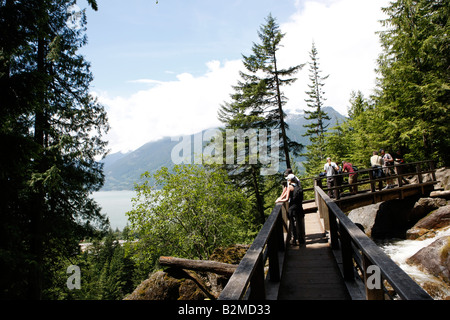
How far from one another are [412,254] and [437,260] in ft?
8.82

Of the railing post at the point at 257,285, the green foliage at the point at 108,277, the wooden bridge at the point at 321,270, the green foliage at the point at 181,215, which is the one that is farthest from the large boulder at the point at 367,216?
the green foliage at the point at 108,277

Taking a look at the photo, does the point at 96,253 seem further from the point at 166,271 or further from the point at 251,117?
the point at 166,271

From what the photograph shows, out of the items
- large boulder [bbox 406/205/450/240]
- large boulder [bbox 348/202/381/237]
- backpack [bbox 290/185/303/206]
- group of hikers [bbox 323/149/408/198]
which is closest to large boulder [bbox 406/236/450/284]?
large boulder [bbox 406/205/450/240]

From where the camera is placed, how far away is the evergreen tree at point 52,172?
32.5 feet

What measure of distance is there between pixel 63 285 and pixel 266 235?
64.5ft

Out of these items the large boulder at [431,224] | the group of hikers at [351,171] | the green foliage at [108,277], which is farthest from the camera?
the green foliage at [108,277]

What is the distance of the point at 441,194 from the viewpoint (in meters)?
15.1

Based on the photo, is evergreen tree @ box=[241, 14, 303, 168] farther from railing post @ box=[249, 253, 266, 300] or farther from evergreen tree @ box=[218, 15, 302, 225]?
railing post @ box=[249, 253, 266, 300]

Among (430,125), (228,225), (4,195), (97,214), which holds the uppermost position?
(430,125)

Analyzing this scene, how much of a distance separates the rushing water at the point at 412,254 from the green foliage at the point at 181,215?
984 centimetres

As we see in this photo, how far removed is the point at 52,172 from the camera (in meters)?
10.2

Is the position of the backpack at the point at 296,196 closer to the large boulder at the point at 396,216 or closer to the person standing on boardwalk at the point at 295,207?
the person standing on boardwalk at the point at 295,207

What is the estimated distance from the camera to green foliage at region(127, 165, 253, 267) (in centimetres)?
1644
